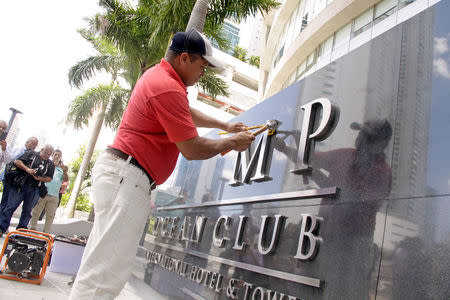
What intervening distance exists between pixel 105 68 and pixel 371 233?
1622cm

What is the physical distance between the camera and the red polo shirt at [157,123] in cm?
194

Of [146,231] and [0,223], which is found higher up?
[146,231]

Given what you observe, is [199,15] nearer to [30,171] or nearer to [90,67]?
[30,171]

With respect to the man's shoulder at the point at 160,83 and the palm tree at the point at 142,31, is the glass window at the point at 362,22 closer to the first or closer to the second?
the palm tree at the point at 142,31

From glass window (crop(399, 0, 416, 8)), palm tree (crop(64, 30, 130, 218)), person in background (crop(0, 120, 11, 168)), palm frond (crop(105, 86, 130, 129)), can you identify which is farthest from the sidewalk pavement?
palm frond (crop(105, 86, 130, 129))

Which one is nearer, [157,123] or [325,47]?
[157,123]

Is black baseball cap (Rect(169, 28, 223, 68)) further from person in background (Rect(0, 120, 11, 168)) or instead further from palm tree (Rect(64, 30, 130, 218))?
palm tree (Rect(64, 30, 130, 218))

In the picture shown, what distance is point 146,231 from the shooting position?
566cm

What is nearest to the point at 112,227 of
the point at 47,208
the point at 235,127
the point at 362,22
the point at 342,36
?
the point at 235,127

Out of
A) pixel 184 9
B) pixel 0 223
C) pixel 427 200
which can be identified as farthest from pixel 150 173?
pixel 184 9

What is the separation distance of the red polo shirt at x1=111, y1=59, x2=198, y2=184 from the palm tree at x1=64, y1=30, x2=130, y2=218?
45.5ft

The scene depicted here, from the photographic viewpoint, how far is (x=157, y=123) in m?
2.06

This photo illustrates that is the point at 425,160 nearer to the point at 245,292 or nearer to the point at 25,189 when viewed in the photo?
the point at 245,292

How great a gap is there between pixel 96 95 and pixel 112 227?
51.8 feet
